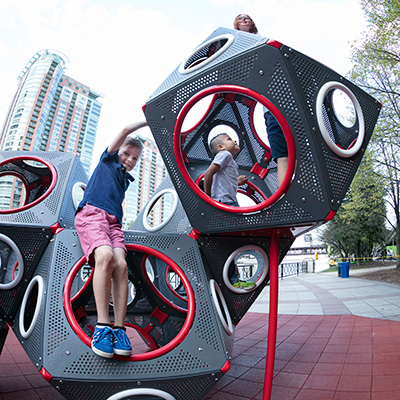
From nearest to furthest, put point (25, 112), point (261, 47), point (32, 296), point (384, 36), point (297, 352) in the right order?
1. point (261, 47)
2. point (32, 296)
3. point (297, 352)
4. point (384, 36)
5. point (25, 112)

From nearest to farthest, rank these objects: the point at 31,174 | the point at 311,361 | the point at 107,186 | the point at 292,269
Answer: the point at 107,186
the point at 311,361
the point at 31,174
the point at 292,269

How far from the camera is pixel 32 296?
284 centimetres

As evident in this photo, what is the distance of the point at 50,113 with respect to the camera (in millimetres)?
39500

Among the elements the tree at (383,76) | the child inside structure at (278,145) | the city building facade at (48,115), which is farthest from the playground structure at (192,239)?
the city building facade at (48,115)

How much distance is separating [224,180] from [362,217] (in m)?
24.8

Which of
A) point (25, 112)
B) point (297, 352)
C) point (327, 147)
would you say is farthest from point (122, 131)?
point (25, 112)

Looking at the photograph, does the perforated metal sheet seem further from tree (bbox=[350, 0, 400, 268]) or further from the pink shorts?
tree (bbox=[350, 0, 400, 268])

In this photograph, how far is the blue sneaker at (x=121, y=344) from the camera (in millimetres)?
1918

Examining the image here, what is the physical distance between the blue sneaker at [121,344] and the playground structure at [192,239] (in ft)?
0.24

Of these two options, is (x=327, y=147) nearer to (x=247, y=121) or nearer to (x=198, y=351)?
(x=198, y=351)

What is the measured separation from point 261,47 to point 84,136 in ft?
150

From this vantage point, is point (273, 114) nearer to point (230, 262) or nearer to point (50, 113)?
point (230, 262)

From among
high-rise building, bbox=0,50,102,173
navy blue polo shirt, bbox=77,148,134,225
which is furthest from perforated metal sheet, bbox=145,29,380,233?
high-rise building, bbox=0,50,102,173

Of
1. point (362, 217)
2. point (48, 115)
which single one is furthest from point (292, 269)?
point (48, 115)
